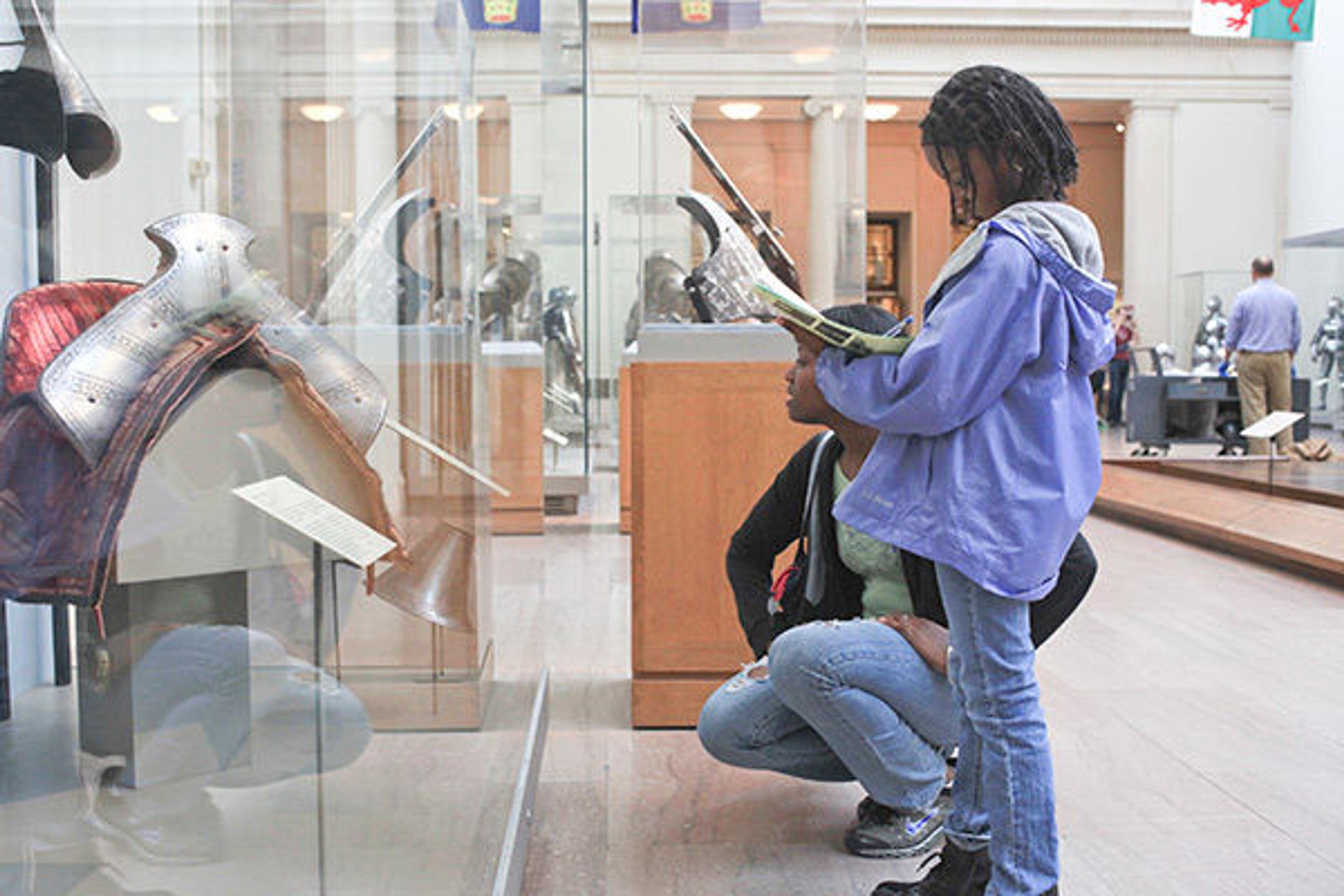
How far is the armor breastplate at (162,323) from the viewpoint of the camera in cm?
92

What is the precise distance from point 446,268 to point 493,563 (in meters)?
0.59

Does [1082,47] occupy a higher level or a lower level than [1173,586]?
higher

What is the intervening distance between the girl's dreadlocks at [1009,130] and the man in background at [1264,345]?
10.8 metres

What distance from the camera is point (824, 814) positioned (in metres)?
3.14

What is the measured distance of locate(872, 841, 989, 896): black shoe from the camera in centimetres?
234

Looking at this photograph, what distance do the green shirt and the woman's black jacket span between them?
2cm

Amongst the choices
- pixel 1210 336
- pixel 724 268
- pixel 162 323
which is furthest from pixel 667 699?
pixel 1210 336

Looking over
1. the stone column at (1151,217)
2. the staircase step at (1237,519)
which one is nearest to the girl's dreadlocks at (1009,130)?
the staircase step at (1237,519)

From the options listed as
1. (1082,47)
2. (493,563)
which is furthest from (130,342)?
(1082,47)

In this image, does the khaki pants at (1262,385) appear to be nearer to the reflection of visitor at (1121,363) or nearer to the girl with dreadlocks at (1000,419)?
the reflection of visitor at (1121,363)

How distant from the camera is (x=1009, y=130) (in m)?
2.17

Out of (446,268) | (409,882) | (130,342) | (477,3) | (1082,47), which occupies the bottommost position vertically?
(409,882)

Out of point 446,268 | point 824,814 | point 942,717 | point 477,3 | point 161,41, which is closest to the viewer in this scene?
point 161,41

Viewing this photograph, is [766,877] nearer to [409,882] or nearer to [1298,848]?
[1298,848]
